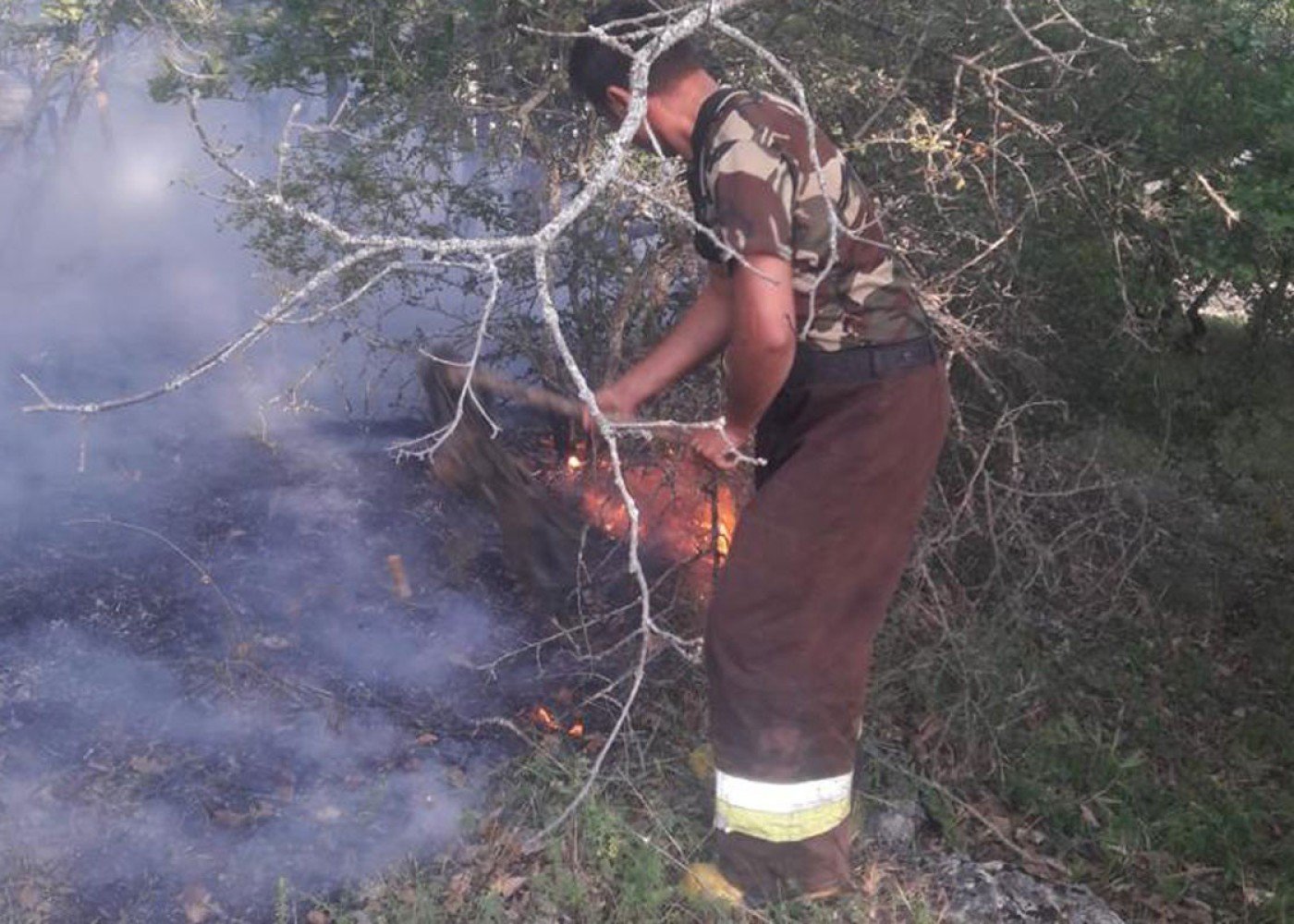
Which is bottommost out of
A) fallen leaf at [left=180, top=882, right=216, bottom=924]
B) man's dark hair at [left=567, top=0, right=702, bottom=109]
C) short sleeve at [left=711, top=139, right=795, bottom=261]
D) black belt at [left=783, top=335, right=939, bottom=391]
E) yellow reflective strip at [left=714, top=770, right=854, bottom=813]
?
fallen leaf at [left=180, top=882, right=216, bottom=924]

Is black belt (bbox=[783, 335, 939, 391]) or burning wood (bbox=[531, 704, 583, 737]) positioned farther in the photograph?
burning wood (bbox=[531, 704, 583, 737])

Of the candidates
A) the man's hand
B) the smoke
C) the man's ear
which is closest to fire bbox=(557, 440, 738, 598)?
the smoke

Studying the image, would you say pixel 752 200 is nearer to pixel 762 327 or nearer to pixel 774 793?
pixel 762 327

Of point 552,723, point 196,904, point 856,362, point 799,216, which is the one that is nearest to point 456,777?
point 552,723

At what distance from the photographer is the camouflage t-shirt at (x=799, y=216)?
116 inches

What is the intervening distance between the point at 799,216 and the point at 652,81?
0.53m

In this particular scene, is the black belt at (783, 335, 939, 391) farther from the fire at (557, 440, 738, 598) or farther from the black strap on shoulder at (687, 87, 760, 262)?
the fire at (557, 440, 738, 598)

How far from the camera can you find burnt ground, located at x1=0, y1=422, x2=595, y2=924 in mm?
3553

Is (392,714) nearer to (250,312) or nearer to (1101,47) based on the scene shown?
(1101,47)

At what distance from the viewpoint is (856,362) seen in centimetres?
323

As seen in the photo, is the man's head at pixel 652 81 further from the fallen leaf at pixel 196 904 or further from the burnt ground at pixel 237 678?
the fallen leaf at pixel 196 904

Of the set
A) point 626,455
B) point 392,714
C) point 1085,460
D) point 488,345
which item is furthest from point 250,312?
point 1085,460

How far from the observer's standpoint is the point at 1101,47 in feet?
16.8

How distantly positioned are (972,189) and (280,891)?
3725 millimetres
